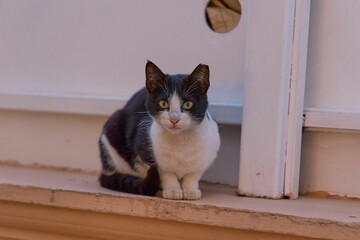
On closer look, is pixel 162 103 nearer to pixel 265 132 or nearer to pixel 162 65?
pixel 265 132

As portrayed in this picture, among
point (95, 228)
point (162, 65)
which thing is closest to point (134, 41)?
point (162, 65)

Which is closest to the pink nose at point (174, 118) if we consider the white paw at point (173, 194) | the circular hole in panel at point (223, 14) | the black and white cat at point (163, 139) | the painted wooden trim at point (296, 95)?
the black and white cat at point (163, 139)

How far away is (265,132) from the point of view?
152cm

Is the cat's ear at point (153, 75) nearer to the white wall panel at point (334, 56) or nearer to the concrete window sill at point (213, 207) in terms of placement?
the concrete window sill at point (213, 207)

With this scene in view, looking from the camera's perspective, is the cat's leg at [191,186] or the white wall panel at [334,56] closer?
the cat's leg at [191,186]

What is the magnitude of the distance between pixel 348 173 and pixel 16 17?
101 cm

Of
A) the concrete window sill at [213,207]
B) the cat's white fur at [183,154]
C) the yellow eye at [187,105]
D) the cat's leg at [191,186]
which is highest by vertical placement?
the yellow eye at [187,105]

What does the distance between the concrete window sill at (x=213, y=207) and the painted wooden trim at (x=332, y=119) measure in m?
0.16

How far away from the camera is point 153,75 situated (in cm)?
144

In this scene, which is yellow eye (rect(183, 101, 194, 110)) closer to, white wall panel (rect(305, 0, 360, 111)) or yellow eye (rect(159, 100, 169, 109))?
yellow eye (rect(159, 100, 169, 109))

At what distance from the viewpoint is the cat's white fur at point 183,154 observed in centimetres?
146

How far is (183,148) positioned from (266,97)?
0.22 m

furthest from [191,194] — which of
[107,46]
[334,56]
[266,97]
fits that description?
[107,46]

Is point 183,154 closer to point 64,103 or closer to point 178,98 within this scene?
point 178,98
